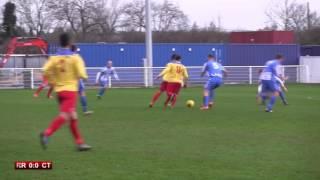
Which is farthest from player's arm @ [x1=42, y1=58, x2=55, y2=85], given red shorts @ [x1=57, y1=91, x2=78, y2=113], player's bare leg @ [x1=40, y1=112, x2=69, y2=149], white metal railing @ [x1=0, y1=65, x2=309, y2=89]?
white metal railing @ [x1=0, y1=65, x2=309, y2=89]

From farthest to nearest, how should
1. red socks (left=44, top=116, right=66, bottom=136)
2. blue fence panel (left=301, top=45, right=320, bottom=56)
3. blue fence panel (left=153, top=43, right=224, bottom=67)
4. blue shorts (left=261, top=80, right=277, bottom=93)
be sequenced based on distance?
blue fence panel (left=301, top=45, right=320, bottom=56)
blue fence panel (left=153, top=43, right=224, bottom=67)
blue shorts (left=261, top=80, right=277, bottom=93)
red socks (left=44, top=116, right=66, bottom=136)

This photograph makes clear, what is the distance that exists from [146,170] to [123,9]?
233 feet

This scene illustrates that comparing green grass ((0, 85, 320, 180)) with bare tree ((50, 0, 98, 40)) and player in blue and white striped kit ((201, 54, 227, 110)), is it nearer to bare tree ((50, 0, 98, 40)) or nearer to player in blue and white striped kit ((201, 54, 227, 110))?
player in blue and white striped kit ((201, 54, 227, 110))

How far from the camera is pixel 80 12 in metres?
71.2

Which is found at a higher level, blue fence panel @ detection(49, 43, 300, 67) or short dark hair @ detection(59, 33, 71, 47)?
short dark hair @ detection(59, 33, 71, 47)

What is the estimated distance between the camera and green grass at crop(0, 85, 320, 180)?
8156mm

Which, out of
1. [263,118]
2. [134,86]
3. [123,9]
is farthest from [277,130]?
[123,9]

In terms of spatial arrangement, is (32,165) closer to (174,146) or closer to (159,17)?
(174,146)

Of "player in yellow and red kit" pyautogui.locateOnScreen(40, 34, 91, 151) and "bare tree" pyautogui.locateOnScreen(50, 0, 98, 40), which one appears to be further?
"bare tree" pyautogui.locateOnScreen(50, 0, 98, 40)

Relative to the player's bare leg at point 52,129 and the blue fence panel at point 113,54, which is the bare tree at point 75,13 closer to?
the blue fence panel at point 113,54

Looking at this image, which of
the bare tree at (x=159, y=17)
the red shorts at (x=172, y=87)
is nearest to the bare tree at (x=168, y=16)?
the bare tree at (x=159, y=17)

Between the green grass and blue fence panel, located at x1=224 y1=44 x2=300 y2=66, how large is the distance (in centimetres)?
3102

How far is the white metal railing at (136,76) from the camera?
3712 centimetres

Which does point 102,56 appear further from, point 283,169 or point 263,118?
point 283,169
